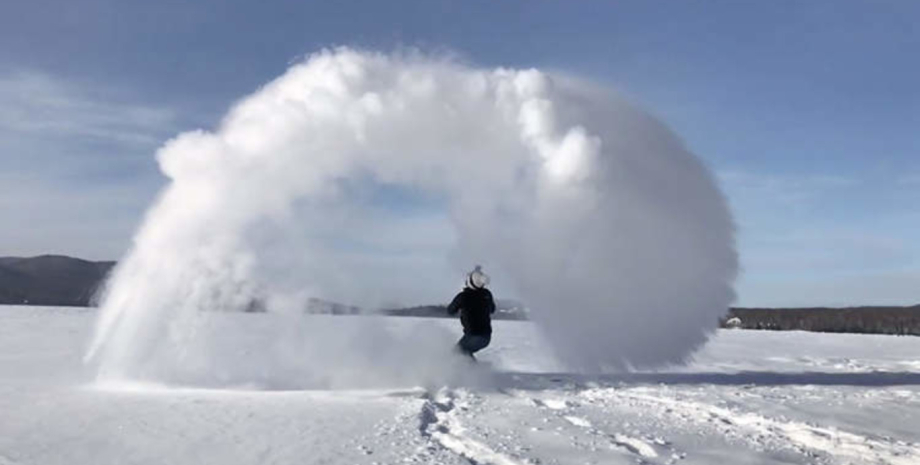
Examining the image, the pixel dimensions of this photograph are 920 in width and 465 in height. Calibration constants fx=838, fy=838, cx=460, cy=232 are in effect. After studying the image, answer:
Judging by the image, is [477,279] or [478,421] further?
[477,279]

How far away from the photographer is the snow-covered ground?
8.38 metres

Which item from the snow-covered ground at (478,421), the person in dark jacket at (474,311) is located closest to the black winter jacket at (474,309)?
the person in dark jacket at (474,311)

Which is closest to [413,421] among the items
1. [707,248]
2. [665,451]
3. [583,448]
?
[583,448]

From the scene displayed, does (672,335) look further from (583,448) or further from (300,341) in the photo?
(583,448)

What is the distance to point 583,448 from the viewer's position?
29.1 feet

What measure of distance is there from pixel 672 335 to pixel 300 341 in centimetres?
805

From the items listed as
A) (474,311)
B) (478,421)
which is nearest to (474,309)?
(474,311)

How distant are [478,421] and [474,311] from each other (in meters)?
5.95

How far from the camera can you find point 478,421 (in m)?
10.4

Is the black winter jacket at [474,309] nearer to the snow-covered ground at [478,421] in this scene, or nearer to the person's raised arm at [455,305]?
the person's raised arm at [455,305]

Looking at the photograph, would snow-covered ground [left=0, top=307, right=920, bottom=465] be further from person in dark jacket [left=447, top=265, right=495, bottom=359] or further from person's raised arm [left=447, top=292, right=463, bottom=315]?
person's raised arm [left=447, top=292, right=463, bottom=315]

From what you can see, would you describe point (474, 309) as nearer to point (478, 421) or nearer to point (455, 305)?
point (455, 305)

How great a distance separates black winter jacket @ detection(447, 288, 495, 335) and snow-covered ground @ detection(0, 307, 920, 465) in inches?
38.1

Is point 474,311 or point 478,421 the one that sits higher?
point 474,311
